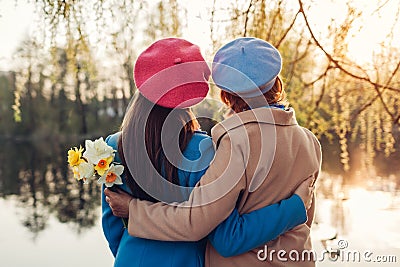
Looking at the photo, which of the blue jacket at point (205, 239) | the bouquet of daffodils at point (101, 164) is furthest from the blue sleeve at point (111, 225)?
the bouquet of daffodils at point (101, 164)

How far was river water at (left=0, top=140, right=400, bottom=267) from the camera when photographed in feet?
18.1

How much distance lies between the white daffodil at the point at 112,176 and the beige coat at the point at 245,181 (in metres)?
0.09

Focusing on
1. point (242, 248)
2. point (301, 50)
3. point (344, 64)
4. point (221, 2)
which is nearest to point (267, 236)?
point (242, 248)

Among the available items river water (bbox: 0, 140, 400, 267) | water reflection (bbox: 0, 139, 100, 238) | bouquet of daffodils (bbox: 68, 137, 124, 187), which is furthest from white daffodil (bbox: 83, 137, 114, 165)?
water reflection (bbox: 0, 139, 100, 238)

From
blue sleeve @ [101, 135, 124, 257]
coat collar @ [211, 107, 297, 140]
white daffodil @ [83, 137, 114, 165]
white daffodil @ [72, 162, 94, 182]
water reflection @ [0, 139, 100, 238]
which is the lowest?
water reflection @ [0, 139, 100, 238]

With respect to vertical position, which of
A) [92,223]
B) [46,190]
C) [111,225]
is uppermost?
[111,225]

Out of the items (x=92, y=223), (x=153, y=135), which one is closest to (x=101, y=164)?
(x=153, y=135)

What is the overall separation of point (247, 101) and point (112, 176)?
1.09ft

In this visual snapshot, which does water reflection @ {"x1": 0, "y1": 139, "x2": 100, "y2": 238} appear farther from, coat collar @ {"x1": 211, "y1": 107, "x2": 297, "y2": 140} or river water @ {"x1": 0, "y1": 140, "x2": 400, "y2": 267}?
coat collar @ {"x1": 211, "y1": 107, "x2": 297, "y2": 140}

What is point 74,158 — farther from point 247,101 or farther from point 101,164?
point 247,101

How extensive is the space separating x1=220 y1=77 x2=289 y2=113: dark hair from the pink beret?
0.05 metres

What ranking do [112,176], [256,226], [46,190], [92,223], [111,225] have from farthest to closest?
[46,190] < [92,223] < [111,225] < [112,176] < [256,226]

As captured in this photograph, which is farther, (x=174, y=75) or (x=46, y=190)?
(x=46, y=190)

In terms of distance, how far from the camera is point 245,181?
1.20 m
